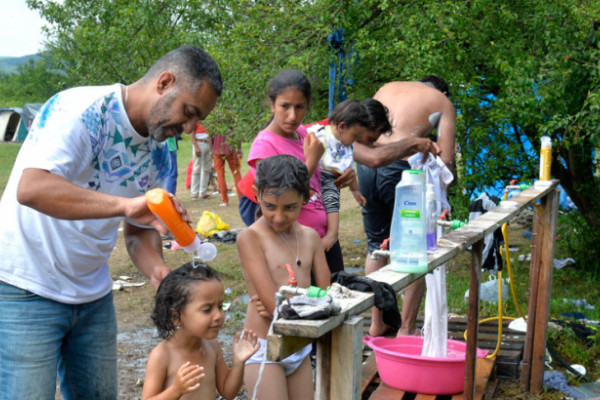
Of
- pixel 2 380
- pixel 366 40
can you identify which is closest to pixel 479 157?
pixel 366 40

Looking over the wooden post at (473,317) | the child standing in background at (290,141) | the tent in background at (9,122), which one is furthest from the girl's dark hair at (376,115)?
the tent in background at (9,122)

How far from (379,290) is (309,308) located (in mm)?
401

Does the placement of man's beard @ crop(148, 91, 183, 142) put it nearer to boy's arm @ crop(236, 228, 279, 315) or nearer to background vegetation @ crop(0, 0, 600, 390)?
boy's arm @ crop(236, 228, 279, 315)

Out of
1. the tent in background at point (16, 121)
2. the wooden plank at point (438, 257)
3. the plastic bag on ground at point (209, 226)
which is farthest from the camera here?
the tent in background at point (16, 121)

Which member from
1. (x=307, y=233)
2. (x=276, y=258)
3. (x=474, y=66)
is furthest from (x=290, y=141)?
(x=474, y=66)

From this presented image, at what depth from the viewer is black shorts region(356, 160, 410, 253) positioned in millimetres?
5070

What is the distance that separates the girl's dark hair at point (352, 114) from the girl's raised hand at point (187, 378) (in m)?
2.21

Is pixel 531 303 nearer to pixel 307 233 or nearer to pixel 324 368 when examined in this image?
pixel 307 233

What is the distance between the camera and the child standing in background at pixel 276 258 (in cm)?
295

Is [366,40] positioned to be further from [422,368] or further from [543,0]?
[422,368]

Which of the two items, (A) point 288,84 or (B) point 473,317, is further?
Answer: (A) point 288,84

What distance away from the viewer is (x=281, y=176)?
9.71 ft

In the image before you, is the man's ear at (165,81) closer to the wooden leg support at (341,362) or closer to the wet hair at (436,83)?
the wooden leg support at (341,362)

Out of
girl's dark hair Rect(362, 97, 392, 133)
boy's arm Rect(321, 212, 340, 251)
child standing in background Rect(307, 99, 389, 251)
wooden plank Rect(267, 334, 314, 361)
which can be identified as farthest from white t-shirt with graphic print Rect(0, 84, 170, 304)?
girl's dark hair Rect(362, 97, 392, 133)
